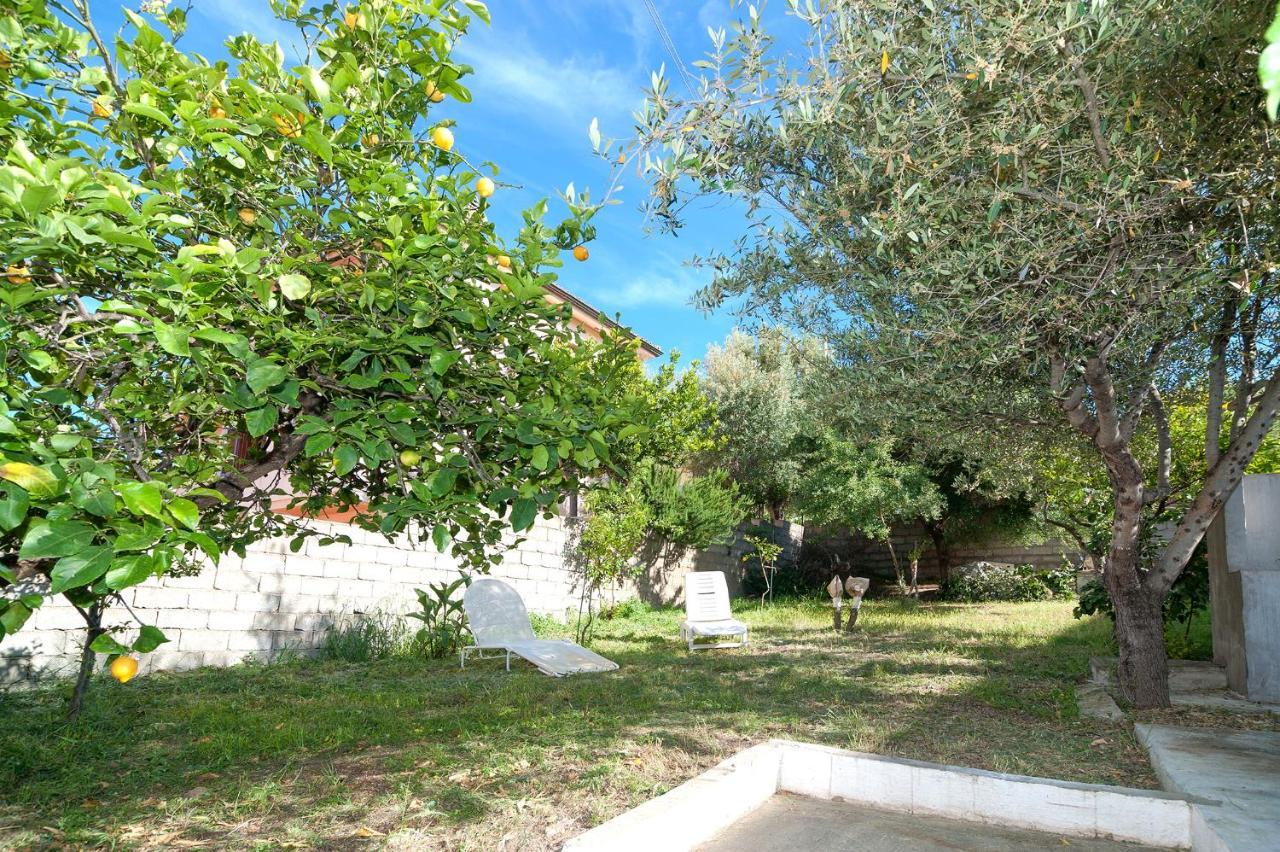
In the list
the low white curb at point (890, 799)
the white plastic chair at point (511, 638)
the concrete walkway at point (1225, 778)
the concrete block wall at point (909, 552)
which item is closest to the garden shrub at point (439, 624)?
the white plastic chair at point (511, 638)

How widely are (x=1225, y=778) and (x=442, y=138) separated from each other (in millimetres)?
4977

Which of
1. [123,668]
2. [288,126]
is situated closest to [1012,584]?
[288,126]

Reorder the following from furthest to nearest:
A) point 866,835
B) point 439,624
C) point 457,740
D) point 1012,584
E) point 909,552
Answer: point 909,552 < point 1012,584 < point 439,624 < point 457,740 < point 866,835

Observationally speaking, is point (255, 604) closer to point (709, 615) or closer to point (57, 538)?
point (709, 615)

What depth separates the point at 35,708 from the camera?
5.56m

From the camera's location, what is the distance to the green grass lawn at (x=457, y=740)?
350cm

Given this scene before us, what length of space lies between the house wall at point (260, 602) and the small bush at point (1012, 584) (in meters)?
12.1

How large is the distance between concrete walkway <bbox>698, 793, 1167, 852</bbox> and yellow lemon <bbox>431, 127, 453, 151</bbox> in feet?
10.5

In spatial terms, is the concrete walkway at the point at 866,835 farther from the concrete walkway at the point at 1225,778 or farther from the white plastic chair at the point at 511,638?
the white plastic chair at the point at 511,638

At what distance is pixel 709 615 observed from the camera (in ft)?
37.6

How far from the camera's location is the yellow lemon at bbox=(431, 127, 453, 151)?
3096mm

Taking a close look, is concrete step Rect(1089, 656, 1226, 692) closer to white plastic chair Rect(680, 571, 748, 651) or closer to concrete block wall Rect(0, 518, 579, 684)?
white plastic chair Rect(680, 571, 748, 651)

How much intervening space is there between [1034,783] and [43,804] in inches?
193

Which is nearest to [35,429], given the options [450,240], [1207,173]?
[450,240]
